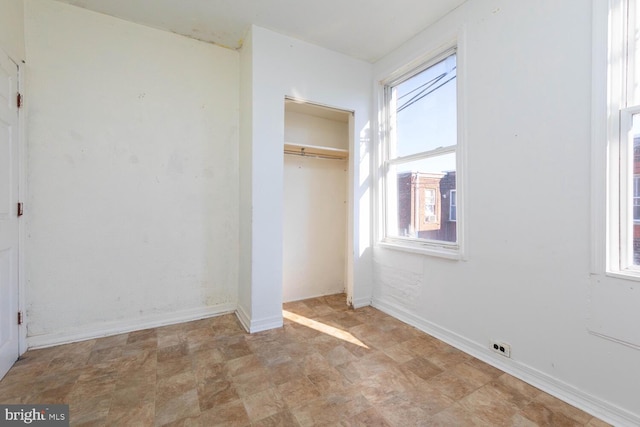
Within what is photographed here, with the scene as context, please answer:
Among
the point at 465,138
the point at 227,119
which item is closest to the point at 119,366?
the point at 227,119

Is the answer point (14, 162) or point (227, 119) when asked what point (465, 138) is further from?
point (14, 162)

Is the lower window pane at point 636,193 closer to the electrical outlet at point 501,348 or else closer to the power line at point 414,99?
the electrical outlet at point 501,348

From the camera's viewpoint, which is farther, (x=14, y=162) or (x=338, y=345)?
(x=338, y=345)

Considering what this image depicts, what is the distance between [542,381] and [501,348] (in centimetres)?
26

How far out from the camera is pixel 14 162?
1.95 m

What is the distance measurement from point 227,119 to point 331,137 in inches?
49.0

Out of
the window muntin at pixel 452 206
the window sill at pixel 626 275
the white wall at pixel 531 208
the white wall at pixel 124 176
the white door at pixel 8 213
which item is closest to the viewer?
the window sill at pixel 626 275

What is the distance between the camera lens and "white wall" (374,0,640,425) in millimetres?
1541

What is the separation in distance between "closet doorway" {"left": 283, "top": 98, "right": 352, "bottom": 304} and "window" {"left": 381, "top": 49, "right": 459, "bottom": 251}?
0.55 m

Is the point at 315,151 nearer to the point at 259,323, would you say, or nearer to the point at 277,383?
the point at 259,323

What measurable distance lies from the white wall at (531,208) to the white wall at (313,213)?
1423mm

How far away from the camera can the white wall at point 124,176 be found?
216 centimetres

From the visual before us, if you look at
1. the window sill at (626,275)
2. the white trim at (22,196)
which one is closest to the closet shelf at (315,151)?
the white trim at (22,196)

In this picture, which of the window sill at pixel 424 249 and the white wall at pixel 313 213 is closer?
the window sill at pixel 424 249
